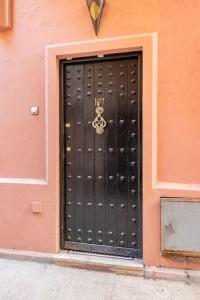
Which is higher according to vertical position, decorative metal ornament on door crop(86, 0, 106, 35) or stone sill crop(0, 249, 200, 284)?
decorative metal ornament on door crop(86, 0, 106, 35)

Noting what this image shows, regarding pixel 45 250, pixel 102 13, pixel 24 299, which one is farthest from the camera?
pixel 45 250

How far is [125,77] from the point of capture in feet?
9.69

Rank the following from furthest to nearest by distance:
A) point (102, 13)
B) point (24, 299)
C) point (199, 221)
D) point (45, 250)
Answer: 1. point (45, 250)
2. point (102, 13)
3. point (199, 221)
4. point (24, 299)

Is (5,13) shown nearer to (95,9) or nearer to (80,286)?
(95,9)

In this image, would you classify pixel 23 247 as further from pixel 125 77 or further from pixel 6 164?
pixel 125 77

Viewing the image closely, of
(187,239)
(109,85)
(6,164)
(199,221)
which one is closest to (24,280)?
(6,164)

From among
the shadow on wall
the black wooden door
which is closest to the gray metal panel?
the black wooden door

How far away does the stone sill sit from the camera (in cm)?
268

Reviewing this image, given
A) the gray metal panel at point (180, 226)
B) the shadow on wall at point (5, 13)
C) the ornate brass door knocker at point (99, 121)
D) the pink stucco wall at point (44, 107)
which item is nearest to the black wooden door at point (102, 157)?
the ornate brass door knocker at point (99, 121)

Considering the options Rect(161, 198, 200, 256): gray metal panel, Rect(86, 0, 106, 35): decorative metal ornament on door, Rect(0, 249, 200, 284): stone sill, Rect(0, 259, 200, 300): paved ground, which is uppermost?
Rect(86, 0, 106, 35): decorative metal ornament on door

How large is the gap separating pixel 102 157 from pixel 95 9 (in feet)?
5.35

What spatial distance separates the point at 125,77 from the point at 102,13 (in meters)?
0.74

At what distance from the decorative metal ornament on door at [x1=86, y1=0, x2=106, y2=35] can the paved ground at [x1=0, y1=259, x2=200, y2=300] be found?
2712 millimetres

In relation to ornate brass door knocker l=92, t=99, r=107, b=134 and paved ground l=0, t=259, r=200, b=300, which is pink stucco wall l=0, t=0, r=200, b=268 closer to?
paved ground l=0, t=259, r=200, b=300
